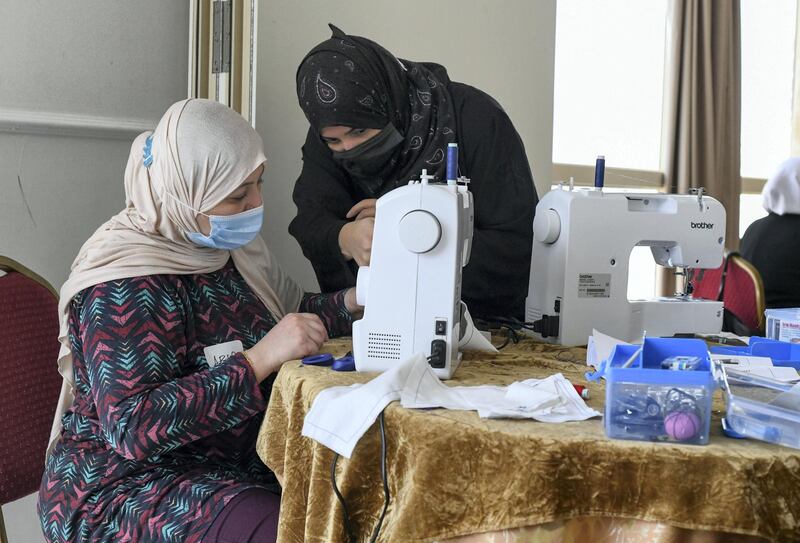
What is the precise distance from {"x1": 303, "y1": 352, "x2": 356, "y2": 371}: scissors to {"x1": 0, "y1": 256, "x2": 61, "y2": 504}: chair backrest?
0.68 metres

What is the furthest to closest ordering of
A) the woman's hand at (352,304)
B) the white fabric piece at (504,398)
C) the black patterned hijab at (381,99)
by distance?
the black patterned hijab at (381,99), the woman's hand at (352,304), the white fabric piece at (504,398)

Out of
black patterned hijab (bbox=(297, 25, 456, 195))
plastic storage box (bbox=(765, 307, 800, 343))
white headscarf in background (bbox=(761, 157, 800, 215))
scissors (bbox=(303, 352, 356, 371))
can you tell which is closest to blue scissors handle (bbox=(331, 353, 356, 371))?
scissors (bbox=(303, 352, 356, 371))

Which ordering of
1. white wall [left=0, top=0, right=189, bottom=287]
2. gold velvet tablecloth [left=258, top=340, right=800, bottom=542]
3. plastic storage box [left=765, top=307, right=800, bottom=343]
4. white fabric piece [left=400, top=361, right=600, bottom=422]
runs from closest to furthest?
gold velvet tablecloth [left=258, top=340, right=800, bottom=542]
white fabric piece [left=400, top=361, right=600, bottom=422]
plastic storage box [left=765, top=307, right=800, bottom=343]
white wall [left=0, top=0, right=189, bottom=287]

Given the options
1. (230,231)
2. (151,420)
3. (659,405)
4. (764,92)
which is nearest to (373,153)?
(230,231)

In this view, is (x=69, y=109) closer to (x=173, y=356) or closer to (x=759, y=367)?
(x=173, y=356)

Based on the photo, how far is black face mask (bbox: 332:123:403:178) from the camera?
1999mm

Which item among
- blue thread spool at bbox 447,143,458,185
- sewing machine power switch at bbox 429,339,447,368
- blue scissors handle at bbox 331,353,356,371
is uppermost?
blue thread spool at bbox 447,143,458,185

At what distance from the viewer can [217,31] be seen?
2.34 metres

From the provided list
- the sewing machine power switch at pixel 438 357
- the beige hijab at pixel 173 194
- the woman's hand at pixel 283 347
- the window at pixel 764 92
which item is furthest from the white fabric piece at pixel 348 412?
the window at pixel 764 92

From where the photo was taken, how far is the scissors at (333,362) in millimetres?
1361

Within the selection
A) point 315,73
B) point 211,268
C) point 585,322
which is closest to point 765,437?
point 585,322

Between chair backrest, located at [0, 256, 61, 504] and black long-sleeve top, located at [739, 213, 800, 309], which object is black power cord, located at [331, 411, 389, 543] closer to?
chair backrest, located at [0, 256, 61, 504]

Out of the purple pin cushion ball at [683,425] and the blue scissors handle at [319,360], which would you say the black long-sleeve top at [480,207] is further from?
the purple pin cushion ball at [683,425]

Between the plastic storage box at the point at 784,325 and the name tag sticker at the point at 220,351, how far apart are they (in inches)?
40.7
